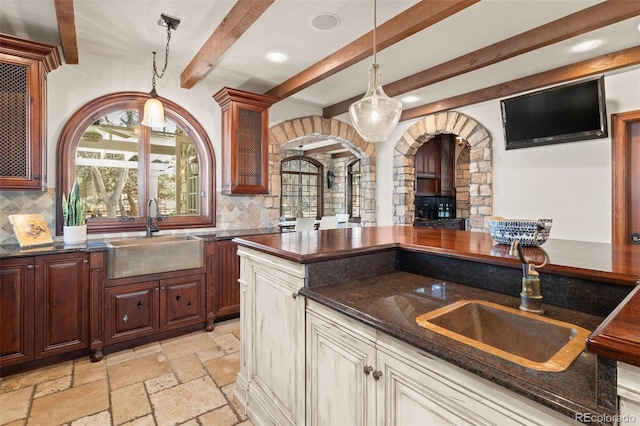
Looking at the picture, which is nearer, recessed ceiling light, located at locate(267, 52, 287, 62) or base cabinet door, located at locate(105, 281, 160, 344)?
base cabinet door, located at locate(105, 281, 160, 344)

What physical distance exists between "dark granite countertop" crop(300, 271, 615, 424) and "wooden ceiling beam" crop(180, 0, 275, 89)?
1.79m

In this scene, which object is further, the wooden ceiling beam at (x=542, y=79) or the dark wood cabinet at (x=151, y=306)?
the wooden ceiling beam at (x=542, y=79)

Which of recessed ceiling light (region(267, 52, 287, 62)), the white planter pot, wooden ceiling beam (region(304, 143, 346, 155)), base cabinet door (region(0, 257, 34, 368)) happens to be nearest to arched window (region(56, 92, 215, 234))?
the white planter pot

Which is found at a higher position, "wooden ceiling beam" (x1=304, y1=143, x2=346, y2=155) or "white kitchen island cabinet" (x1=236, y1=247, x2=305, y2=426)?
"wooden ceiling beam" (x1=304, y1=143, x2=346, y2=155)

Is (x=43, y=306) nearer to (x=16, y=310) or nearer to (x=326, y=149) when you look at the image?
(x=16, y=310)

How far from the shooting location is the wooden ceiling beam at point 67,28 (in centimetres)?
200

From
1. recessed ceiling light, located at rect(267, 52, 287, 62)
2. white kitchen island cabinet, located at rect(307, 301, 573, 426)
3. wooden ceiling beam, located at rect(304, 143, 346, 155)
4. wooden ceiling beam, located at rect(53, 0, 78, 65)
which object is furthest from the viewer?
wooden ceiling beam, located at rect(304, 143, 346, 155)

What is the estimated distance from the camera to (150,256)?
276 cm

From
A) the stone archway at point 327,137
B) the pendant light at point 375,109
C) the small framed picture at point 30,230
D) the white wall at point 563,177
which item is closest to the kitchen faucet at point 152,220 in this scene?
the small framed picture at point 30,230

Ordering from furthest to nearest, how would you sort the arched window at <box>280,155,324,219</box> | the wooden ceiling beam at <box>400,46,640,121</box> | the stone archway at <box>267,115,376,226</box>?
the arched window at <box>280,155,324,219</box> < the stone archway at <box>267,115,376,226</box> < the wooden ceiling beam at <box>400,46,640,121</box>

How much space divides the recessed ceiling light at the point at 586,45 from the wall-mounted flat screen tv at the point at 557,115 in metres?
0.29

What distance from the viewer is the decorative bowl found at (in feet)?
4.94

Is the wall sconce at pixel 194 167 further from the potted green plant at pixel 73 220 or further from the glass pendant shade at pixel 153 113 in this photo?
the potted green plant at pixel 73 220

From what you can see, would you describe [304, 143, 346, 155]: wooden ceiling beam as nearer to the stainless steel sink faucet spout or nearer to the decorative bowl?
the decorative bowl
